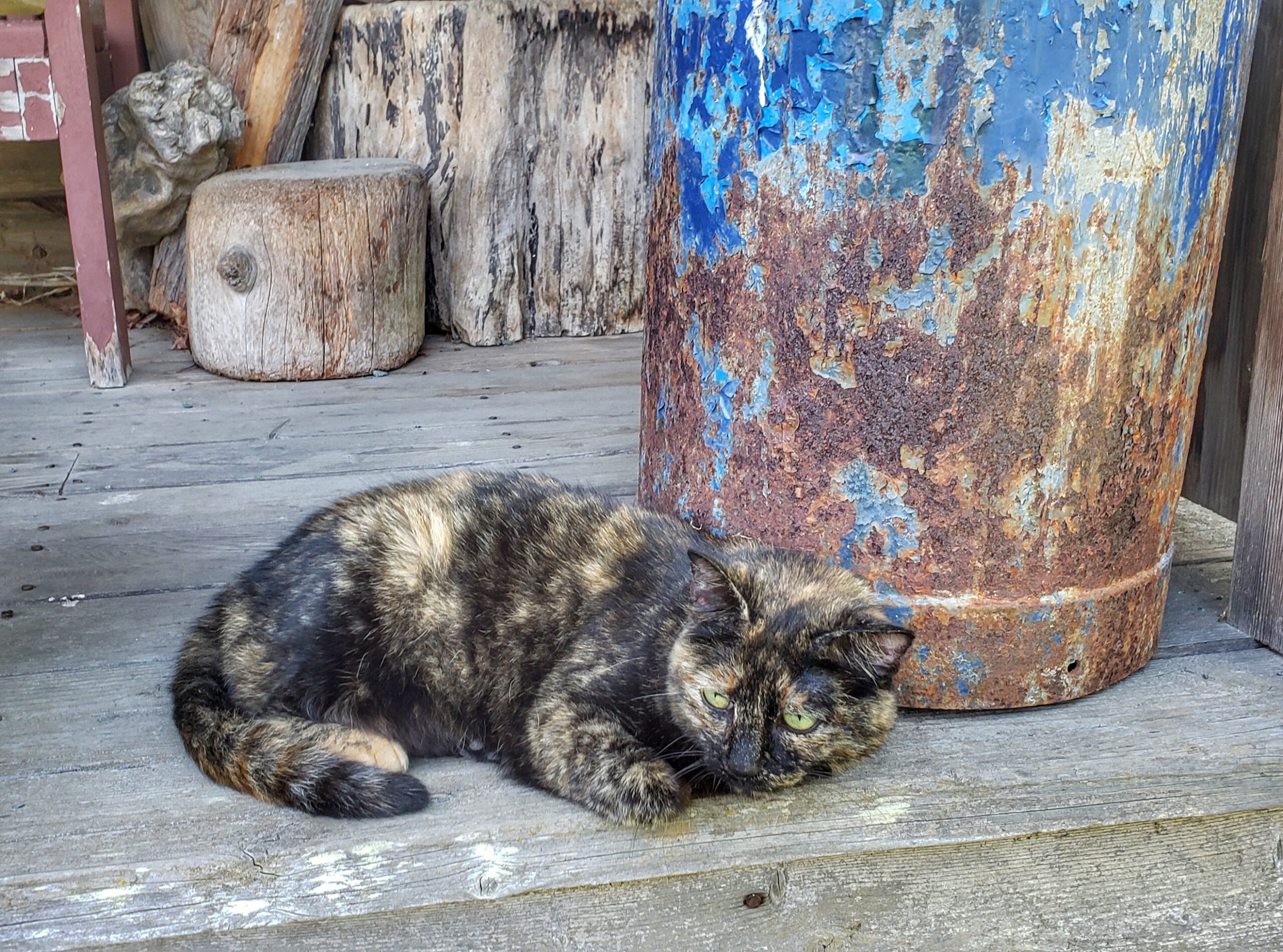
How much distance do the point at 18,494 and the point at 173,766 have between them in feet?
5.68

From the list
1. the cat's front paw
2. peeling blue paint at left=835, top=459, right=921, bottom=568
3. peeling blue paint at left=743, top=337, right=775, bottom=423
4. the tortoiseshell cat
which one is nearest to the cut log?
the tortoiseshell cat

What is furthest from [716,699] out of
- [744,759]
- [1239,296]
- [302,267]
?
[302,267]

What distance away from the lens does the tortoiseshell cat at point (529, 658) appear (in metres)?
1.88

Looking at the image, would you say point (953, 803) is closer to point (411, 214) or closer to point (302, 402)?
point (302, 402)

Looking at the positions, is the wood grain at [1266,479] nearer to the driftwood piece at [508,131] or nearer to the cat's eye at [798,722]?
the cat's eye at [798,722]

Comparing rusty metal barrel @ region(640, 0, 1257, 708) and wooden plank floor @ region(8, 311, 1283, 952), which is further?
rusty metal barrel @ region(640, 0, 1257, 708)

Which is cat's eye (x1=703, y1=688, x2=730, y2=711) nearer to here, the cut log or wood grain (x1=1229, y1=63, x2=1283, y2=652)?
wood grain (x1=1229, y1=63, x2=1283, y2=652)

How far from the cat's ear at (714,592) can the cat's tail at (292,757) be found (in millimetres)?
573

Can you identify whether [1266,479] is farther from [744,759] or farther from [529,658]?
[529,658]

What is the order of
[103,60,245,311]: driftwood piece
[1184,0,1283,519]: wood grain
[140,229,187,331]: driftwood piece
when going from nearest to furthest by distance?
1. [1184,0,1283,519]: wood grain
2. [103,60,245,311]: driftwood piece
3. [140,229,187,331]: driftwood piece

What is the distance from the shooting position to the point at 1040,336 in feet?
6.59

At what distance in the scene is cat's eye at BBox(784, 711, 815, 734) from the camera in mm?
1866

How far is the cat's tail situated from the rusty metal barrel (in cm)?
79

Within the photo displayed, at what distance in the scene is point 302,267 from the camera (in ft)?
14.3
